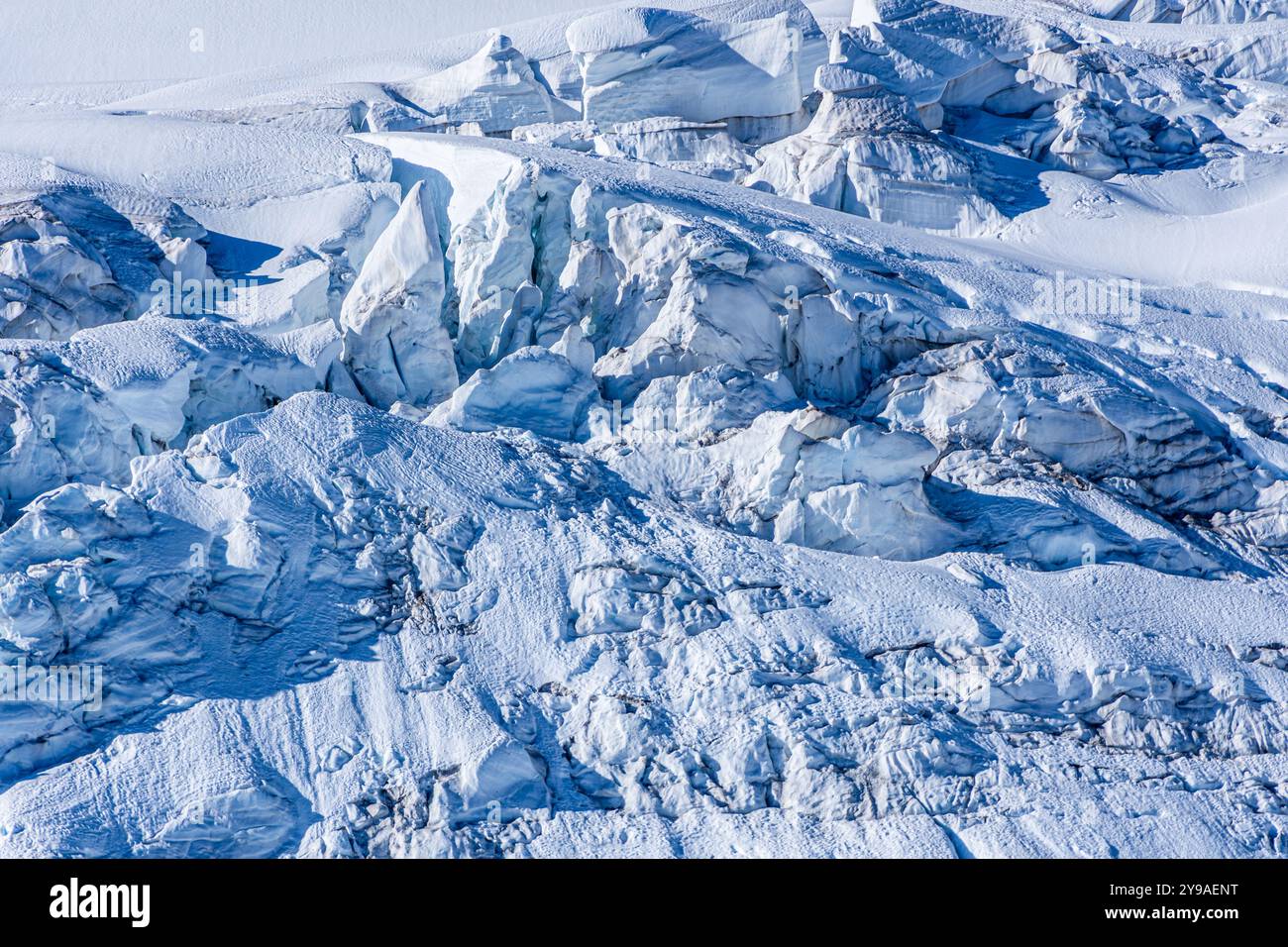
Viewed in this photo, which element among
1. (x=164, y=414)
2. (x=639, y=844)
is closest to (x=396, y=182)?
(x=164, y=414)

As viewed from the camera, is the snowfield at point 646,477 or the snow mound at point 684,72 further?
the snow mound at point 684,72

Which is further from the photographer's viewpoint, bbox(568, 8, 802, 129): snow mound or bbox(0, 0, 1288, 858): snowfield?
bbox(568, 8, 802, 129): snow mound

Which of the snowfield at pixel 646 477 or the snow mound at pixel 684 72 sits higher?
A: the snow mound at pixel 684 72

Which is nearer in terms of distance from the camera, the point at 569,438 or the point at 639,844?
the point at 639,844

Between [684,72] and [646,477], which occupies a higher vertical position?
[684,72]

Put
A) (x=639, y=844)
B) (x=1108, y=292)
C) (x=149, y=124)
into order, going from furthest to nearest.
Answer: (x=149, y=124)
(x=1108, y=292)
(x=639, y=844)

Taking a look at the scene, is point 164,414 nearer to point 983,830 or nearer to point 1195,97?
point 983,830

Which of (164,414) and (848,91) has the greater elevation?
(848,91)

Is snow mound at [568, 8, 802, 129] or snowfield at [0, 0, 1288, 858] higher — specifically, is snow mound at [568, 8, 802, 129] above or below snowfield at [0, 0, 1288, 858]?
above
